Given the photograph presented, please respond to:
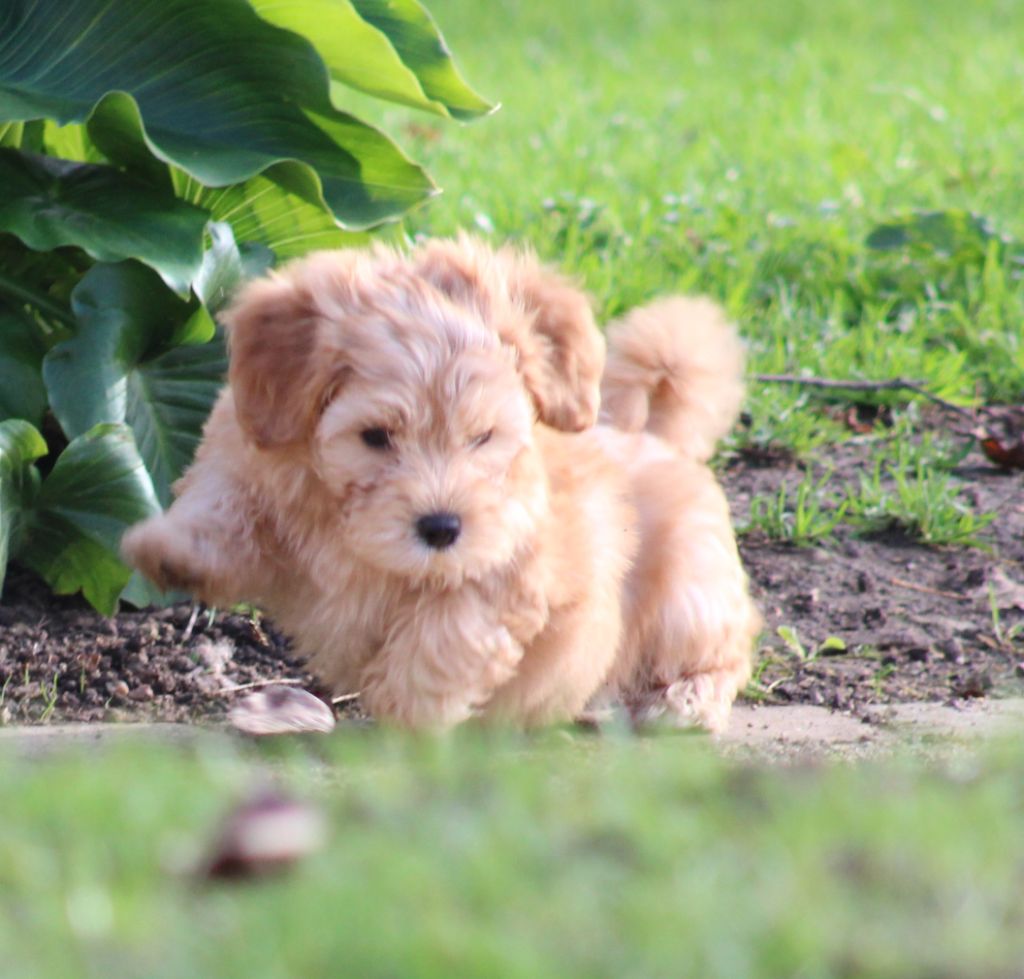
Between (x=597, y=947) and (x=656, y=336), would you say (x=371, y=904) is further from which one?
(x=656, y=336)

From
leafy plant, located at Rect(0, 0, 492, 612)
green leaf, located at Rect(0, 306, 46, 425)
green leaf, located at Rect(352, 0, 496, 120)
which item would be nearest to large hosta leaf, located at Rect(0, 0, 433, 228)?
leafy plant, located at Rect(0, 0, 492, 612)

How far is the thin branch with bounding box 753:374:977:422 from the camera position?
5121 mm

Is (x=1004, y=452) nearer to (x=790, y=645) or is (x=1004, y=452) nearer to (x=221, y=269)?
(x=790, y=645)

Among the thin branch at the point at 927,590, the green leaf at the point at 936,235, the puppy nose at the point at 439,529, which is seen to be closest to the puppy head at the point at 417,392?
the puppy nose at the point at 439,529

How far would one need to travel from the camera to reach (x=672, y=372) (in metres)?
3.83

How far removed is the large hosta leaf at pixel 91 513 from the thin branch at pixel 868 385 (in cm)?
234

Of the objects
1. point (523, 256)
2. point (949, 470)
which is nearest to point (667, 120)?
point (949, 470)

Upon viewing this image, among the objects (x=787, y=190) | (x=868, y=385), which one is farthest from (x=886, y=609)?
(x=787, y=190)

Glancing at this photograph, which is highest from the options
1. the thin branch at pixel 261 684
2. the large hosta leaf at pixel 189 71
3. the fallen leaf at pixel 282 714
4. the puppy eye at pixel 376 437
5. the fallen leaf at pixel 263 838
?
the large hosta leaf at pixel 189 71

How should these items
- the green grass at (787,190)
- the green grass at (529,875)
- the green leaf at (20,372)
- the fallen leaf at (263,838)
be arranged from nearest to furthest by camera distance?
the green grass at (529,875) → the fallen leaf at (263,838) → the green leaf at (20,372) → the green grass at (787,190)

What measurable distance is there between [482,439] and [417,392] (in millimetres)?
163

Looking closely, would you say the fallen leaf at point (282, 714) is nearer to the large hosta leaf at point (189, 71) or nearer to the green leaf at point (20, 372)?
the green leaf at point (20, 372)

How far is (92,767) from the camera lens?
250 centimetres

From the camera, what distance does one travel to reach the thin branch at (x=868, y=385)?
5121 millimetres
